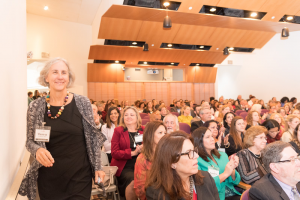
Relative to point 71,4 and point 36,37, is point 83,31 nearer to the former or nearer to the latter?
point 36,37

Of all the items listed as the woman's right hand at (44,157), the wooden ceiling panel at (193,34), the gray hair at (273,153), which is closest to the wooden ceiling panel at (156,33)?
the wooden ceiling panel at (193,34)

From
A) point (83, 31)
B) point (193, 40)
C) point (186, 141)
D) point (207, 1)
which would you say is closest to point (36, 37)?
point (83, 31)

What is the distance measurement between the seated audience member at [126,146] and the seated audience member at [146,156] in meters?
0.42

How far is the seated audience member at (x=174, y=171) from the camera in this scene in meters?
1.71

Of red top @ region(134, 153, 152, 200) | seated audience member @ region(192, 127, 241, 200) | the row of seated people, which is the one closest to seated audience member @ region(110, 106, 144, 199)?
the row of seated people

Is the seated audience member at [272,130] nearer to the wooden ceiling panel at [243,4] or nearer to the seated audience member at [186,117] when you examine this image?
the seated audience member at [186,117]

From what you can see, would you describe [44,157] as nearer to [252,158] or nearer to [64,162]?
[64,162]

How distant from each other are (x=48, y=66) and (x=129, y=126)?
2.07 meters

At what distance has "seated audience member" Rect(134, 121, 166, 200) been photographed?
2.58m

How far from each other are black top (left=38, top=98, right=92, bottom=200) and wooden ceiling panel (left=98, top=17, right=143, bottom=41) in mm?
6994

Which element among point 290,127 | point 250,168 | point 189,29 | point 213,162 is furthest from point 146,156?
point 189,29

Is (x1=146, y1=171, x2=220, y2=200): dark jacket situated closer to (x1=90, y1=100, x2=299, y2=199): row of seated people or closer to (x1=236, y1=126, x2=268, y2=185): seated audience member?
(x1=90, y1=100, x2=299, y2=199): row of seated people

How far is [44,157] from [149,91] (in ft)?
42.9

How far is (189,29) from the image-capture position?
9789 mm
